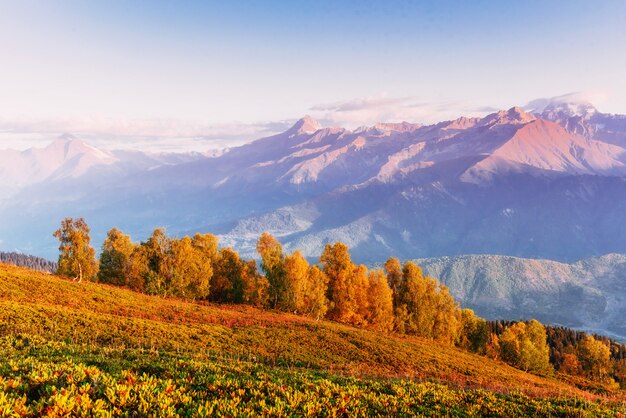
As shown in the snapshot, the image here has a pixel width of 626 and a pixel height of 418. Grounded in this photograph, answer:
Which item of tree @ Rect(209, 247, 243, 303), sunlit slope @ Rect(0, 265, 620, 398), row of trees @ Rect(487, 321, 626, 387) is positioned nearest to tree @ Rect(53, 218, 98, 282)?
sunlit slope @ Rect(0, 265, 620, 398)

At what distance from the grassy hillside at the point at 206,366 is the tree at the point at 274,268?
73.1 feet

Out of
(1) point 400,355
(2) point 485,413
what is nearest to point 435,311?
(1) point 400,355

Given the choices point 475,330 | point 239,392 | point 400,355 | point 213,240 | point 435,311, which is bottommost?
point 475,330

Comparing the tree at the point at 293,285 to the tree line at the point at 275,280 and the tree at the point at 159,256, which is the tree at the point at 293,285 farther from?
the tree at the point at 159,256

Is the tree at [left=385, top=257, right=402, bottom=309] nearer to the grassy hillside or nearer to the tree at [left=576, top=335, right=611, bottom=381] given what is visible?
the grassy hillside

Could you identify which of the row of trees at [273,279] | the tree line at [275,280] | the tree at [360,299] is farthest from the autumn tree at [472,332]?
the tree at [360,299]

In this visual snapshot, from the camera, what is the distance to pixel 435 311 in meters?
90.7

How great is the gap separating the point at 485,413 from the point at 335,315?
66.3 m

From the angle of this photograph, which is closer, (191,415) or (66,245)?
(191,415)

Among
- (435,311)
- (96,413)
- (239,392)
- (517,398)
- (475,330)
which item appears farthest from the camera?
(475,330)

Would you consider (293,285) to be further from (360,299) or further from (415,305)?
(415,305)

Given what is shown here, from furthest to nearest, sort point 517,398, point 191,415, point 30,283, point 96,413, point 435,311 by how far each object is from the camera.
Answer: point 435,311, point 30,283, point 517,398, point 191,415, point 96,413

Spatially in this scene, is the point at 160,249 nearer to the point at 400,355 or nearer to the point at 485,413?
the point at 400,355

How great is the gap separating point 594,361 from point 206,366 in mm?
175947
